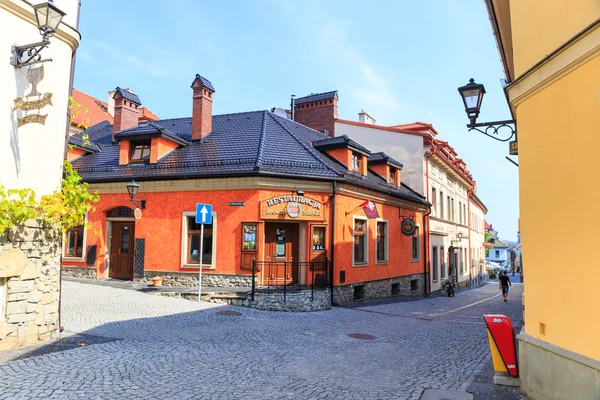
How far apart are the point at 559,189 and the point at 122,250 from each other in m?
15.3

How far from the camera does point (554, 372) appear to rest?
17.0 feet

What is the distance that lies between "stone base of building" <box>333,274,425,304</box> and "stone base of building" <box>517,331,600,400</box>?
353 inches

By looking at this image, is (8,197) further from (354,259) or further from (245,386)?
(354,259)

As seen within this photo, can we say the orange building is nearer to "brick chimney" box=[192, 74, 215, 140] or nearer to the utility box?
"brick chimney" box=[192, 74, 215, 140]

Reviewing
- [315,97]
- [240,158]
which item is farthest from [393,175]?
[240,158]

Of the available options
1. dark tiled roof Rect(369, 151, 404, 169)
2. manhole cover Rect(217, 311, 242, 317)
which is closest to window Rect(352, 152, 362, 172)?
dark tiled roof Rect(369, 151, 404, 169)

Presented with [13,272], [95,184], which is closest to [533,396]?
[13,272]

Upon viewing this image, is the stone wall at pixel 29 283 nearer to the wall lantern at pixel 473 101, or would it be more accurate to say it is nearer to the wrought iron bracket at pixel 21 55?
the wrought iron bracket at pixel 21 55

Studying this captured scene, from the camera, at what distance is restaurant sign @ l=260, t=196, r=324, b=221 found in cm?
1412

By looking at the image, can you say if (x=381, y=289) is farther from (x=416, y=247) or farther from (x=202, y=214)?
(x=202, y=214)

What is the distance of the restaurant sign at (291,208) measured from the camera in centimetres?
1412

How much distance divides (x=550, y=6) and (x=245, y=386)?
22.0 ft

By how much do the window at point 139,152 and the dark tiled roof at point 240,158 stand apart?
437mm

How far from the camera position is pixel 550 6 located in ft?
18.9
